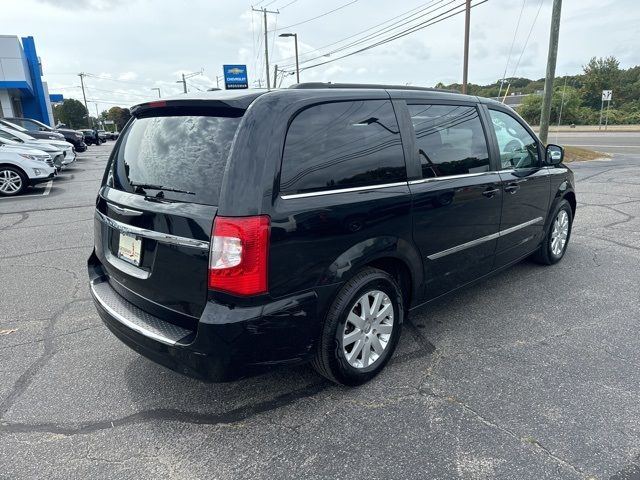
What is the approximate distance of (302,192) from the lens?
2.37m

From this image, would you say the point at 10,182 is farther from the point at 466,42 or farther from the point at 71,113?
the point at 71,113

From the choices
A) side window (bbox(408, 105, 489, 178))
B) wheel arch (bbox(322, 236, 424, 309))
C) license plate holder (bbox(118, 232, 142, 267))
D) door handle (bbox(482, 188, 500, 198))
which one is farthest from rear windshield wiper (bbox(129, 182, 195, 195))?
door handle (bbox(482, 188, 500, 198))

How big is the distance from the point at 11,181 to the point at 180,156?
10296 mm

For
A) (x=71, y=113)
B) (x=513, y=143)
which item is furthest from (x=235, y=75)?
(x=71, y=113)

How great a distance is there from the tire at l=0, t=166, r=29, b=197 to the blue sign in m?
34.7

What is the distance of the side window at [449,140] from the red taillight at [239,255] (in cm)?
143

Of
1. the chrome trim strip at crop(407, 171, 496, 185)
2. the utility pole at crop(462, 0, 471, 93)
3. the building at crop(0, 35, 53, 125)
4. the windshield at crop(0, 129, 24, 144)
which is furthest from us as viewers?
the building at crop(0, 35, 53, 125)

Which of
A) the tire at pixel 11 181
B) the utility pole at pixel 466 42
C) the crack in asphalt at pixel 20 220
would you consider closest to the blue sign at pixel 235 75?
the utility pole at pixel 466 42

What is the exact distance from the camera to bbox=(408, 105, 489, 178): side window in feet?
10.2

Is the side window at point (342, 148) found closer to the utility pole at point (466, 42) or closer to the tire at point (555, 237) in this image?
the tire at point (555, 237)

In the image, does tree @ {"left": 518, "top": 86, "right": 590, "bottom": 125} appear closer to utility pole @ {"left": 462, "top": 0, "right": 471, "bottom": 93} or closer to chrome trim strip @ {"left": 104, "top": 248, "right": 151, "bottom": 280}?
utility pole @ {"left": 462, "top": 0, "right": 471, "bottom": 93}

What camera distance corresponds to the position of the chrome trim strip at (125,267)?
2.53 m

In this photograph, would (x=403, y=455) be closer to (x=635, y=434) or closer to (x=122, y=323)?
(x=635, y=434)

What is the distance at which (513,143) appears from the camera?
4.17 metres
